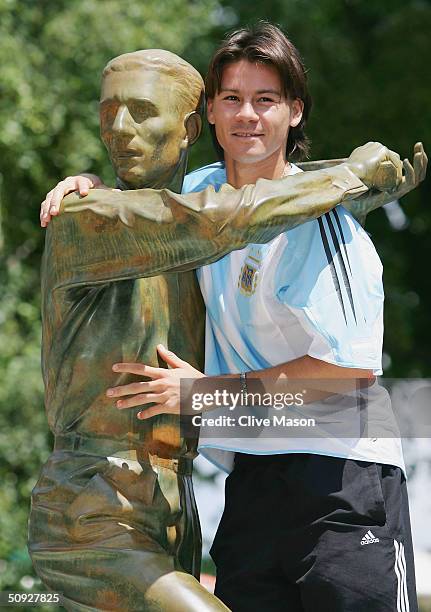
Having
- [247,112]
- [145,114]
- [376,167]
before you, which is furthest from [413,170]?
[145,114]

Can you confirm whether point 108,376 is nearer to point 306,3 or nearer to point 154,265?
point 154,265

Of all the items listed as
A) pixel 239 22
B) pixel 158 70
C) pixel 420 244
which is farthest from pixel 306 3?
pixel 158 70

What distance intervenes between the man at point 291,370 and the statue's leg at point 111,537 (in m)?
0.18

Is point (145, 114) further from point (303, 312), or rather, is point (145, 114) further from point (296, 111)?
point (303, 312)

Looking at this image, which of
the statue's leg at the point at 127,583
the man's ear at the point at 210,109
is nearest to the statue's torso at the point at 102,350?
the statue's leg at the point at 127,583

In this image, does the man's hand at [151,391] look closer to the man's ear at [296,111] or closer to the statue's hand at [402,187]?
the statue's hand at [402,187]

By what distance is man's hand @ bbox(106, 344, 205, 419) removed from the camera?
9.62 feet

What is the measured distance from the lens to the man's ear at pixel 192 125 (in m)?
3.15

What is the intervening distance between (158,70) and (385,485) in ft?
3.76

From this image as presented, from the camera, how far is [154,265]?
2.88 meters

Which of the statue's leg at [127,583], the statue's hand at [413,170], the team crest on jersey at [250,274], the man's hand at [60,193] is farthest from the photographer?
the statue's hand at [413,170]

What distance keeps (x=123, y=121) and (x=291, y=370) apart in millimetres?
709

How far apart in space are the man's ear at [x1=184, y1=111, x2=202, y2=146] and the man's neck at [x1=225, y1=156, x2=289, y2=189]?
6.2 inches

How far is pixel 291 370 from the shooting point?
3098 mm
